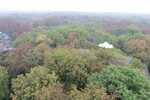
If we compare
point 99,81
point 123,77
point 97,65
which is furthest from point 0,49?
point 123,77

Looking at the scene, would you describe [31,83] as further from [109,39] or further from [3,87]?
[109,39]

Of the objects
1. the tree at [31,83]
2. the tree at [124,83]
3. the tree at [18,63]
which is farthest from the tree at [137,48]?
the tree at [18,63]

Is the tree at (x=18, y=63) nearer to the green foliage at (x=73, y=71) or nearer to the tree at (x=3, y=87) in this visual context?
the tree at (x=3, y=87)

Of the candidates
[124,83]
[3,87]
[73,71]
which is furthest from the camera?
[3,87]

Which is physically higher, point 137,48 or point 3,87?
point 137,48

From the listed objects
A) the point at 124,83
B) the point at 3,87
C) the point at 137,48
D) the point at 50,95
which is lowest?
the point at 3,87

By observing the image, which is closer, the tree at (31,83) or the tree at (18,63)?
the tree at (31,83)

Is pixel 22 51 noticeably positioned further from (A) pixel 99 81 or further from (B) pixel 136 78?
(B) pixel 136 78

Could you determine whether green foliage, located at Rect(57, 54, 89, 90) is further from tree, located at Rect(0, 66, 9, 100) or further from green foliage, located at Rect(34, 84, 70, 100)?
tree, located at Rect(0, 66, 9, 100)

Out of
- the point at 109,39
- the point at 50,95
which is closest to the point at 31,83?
the point at 50,95

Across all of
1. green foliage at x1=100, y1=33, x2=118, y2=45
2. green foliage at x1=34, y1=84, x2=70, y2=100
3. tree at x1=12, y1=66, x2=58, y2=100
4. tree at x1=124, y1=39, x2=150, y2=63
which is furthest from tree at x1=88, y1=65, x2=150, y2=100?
green foliage at x1=100, y1=33, x2=118, y2=45
